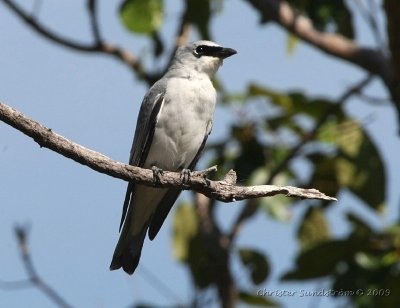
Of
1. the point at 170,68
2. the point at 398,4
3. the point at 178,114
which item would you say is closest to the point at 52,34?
the point at 170,68

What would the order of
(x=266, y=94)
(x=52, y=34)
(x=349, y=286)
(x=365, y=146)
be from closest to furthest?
1. (x=349, y=286)
2. (x=365, y=146)
3. (x=266, y=94)
4. (x=52, y=34)

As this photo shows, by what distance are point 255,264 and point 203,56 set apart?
77.7 inches

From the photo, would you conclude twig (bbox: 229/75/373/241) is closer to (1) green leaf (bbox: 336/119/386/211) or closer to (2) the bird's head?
(1) green leaf (bbox: 336/119/386/211)

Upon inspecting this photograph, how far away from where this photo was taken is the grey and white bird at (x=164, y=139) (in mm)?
6746

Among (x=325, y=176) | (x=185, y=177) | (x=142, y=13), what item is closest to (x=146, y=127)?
(x=142, y=13)

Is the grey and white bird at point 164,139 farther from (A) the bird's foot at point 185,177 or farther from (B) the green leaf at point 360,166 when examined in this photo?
(B) the green leaf at point 360,166

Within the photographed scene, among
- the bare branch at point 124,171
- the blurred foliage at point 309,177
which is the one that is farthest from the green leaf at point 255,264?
the bare branch at point 124,171

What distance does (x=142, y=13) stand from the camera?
7.45m

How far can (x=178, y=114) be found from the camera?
22.1 feet

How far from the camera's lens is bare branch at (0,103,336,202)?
5.07 metres

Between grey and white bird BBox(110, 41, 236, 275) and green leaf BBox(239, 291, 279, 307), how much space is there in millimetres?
1372

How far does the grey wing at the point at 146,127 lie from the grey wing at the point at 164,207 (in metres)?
0.29

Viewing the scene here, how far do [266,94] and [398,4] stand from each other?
1.73 metres

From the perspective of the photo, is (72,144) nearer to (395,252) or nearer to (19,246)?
(19,246)
